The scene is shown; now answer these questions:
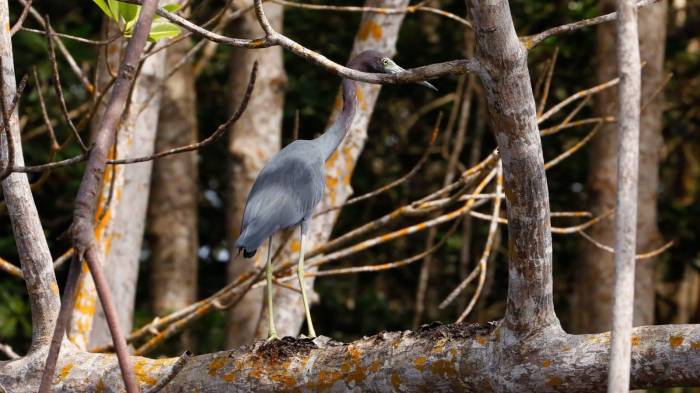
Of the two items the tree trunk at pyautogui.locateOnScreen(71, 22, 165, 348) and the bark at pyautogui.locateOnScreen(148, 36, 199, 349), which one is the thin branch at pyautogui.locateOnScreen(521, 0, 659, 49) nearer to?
the tree trunk at pyautogui.locateOnScreen(71, 22, 165, 348)

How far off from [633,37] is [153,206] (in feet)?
20.2

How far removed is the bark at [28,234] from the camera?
9.07 feet

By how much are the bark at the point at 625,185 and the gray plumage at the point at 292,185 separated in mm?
2239

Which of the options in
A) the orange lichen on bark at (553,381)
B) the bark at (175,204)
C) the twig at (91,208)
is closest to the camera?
the twig at (91,208)

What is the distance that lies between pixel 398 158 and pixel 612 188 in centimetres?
232

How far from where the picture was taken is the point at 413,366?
2.44 meters

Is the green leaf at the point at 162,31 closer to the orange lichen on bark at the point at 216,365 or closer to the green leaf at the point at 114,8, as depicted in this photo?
the green leaf at the point at 114,8

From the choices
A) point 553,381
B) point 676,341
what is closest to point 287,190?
point 553,381

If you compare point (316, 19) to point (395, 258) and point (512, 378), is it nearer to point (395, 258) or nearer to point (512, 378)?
point (395, 258)

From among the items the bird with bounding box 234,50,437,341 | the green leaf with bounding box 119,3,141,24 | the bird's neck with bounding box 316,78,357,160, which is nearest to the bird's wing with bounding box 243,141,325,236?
the bird with bounding box 234,50,437,341

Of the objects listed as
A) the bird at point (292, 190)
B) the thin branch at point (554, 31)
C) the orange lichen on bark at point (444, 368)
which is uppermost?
the thin branch at point (554, 31)

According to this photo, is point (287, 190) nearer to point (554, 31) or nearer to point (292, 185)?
point (292, 185)

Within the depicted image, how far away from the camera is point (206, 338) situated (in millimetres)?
7008

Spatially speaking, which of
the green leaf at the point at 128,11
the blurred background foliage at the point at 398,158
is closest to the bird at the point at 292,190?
the green leaf at the point at 128,11
